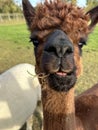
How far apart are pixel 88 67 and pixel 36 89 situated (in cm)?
553

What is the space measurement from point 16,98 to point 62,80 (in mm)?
2668

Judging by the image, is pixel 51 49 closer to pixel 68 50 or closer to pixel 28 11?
pixel 68 50

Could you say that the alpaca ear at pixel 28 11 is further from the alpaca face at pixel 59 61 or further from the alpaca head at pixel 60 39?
the alpaca face at pixel 59 61

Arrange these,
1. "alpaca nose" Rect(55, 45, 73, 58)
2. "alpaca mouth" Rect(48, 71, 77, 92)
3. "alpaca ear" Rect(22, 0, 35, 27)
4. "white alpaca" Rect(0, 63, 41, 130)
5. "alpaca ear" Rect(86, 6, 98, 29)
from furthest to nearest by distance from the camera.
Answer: "white alpaca" Rect(0, 63, 41, 130)
"alpaca ear" Rect(22, 0, 35, 27)
"alpaca ear" Rect(86, 6, 98, 29)
"alpaca mouth" Rect(48, 71, 77, 92)
"alpaca nose" Rect(55, 45, 73, 58)

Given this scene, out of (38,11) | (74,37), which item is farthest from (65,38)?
(38,11)

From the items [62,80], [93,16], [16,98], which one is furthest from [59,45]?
[16,98]

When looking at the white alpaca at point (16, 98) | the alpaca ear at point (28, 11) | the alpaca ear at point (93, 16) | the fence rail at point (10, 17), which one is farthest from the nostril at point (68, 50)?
the fence rail at point (10, 17)

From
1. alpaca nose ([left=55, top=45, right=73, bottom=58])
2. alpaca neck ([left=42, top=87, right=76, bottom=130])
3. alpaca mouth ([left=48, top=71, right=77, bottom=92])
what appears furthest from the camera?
alpaca neck ([left=42, top=87, right=76, bottom=130])

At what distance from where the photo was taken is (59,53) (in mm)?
2697

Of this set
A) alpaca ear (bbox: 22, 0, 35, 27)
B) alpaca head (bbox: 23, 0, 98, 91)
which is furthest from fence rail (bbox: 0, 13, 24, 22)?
alpaca head (bbox: 23, 0, 98, 91)

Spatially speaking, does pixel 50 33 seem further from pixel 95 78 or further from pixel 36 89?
pixel 95 78

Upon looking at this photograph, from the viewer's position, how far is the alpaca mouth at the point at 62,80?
2.81m

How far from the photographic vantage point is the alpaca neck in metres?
3.15

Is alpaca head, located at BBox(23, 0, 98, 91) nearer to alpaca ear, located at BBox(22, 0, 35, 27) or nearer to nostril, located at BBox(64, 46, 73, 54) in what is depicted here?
nostril, located at BBox(64, 46, 73, 54)
